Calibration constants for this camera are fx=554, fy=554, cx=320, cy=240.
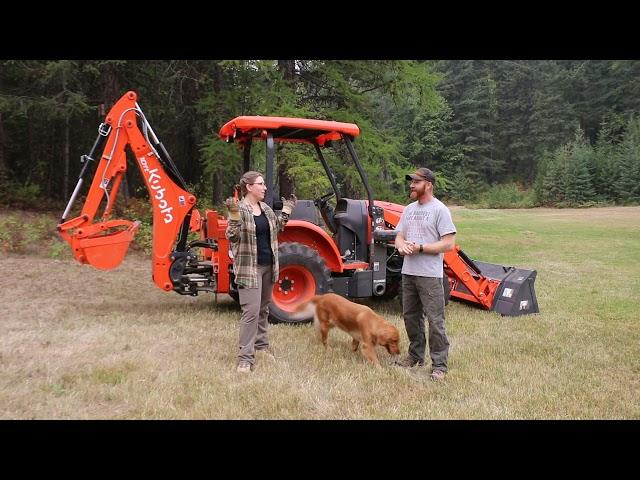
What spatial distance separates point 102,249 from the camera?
21.8 ft

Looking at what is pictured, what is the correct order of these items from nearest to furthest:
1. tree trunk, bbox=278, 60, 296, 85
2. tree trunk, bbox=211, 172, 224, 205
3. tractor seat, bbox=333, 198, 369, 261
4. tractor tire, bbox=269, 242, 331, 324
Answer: tractor tire, bbox=269, 242, 331, 324
tractor seat, bbox=333, 198, 369, 261
tree trunk, bbox=278, 60, 296, 85
tree trunk, bbox=211, 172, 224, 205

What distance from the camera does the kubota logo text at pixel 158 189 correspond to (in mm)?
6707

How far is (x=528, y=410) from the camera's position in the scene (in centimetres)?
404

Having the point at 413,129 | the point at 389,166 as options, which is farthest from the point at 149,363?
the point at 413,129

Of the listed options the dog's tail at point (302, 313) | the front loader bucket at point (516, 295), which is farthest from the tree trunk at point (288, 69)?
the dog's tail at point (302, 313)

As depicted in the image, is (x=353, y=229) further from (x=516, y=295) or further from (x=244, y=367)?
(x=244, y=367)

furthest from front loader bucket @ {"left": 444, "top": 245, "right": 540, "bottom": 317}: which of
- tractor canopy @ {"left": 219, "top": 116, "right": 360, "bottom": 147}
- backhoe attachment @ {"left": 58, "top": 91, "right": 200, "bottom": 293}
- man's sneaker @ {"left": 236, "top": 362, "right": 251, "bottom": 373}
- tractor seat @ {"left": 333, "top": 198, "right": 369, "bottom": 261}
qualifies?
backhoe attachment @ {"left": 58, "top": 91, "right": 200, "bottom": 293}

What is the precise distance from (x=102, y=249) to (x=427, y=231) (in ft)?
13.1

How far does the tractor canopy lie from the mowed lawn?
7.37 ft

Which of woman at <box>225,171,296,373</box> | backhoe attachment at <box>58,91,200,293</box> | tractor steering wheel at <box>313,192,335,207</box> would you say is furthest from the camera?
tractor steering wheel at <box>313,192,335,207</box>

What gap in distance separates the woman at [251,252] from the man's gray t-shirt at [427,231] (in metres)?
1.24

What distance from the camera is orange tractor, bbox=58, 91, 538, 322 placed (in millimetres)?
6539

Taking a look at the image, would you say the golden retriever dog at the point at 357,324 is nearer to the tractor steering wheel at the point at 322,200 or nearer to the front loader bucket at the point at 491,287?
the tractor steering wheel at the point at 322,200

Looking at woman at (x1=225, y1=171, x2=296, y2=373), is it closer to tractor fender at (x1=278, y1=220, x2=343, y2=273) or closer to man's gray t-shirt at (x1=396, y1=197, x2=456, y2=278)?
man's gray t-shirt at (x1=396, y1=197, x2=456, y2=278)
